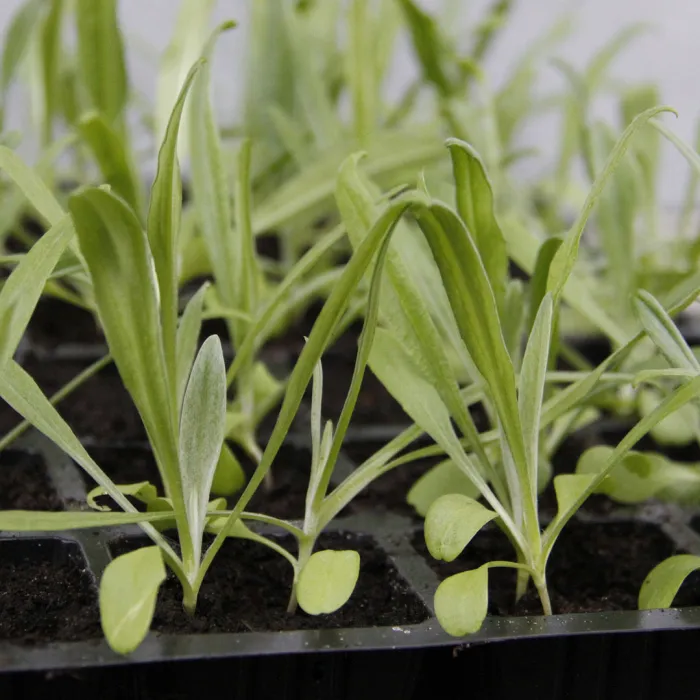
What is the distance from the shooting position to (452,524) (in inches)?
15.0

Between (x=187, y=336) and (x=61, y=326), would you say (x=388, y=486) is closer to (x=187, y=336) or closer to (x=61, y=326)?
(x=187, y=336)

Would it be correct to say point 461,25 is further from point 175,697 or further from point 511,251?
point 175,697

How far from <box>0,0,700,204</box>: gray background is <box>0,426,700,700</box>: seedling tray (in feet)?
3.87

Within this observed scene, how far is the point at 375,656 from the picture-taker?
0.37 meters

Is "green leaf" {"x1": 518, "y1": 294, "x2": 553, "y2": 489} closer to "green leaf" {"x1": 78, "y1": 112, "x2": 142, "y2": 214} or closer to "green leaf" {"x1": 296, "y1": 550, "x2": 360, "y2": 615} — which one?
"green leaf" {"x1": 296, "y1": 550, "x2": 360, "y2": 615}

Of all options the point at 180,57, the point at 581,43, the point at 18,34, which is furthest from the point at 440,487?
the point at 581,43

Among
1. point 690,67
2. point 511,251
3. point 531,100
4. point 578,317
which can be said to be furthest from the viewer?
point 690,67

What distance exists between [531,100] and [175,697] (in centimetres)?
91

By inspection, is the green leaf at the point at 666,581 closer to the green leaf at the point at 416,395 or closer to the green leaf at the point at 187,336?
the green leaf at the point at 416,395

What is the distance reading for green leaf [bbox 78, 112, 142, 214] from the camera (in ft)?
1.57

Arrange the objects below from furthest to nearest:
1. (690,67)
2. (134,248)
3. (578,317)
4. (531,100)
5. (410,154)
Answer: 1. (690,67)
2. (531,100)
3. (578,317)
4. (410,154)
5. (134,248)

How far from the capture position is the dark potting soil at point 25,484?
0.53 metres

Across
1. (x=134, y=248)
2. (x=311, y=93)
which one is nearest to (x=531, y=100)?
(x=311, y=93)

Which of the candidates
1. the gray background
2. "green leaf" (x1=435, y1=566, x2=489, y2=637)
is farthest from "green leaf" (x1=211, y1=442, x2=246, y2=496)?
the gray background
